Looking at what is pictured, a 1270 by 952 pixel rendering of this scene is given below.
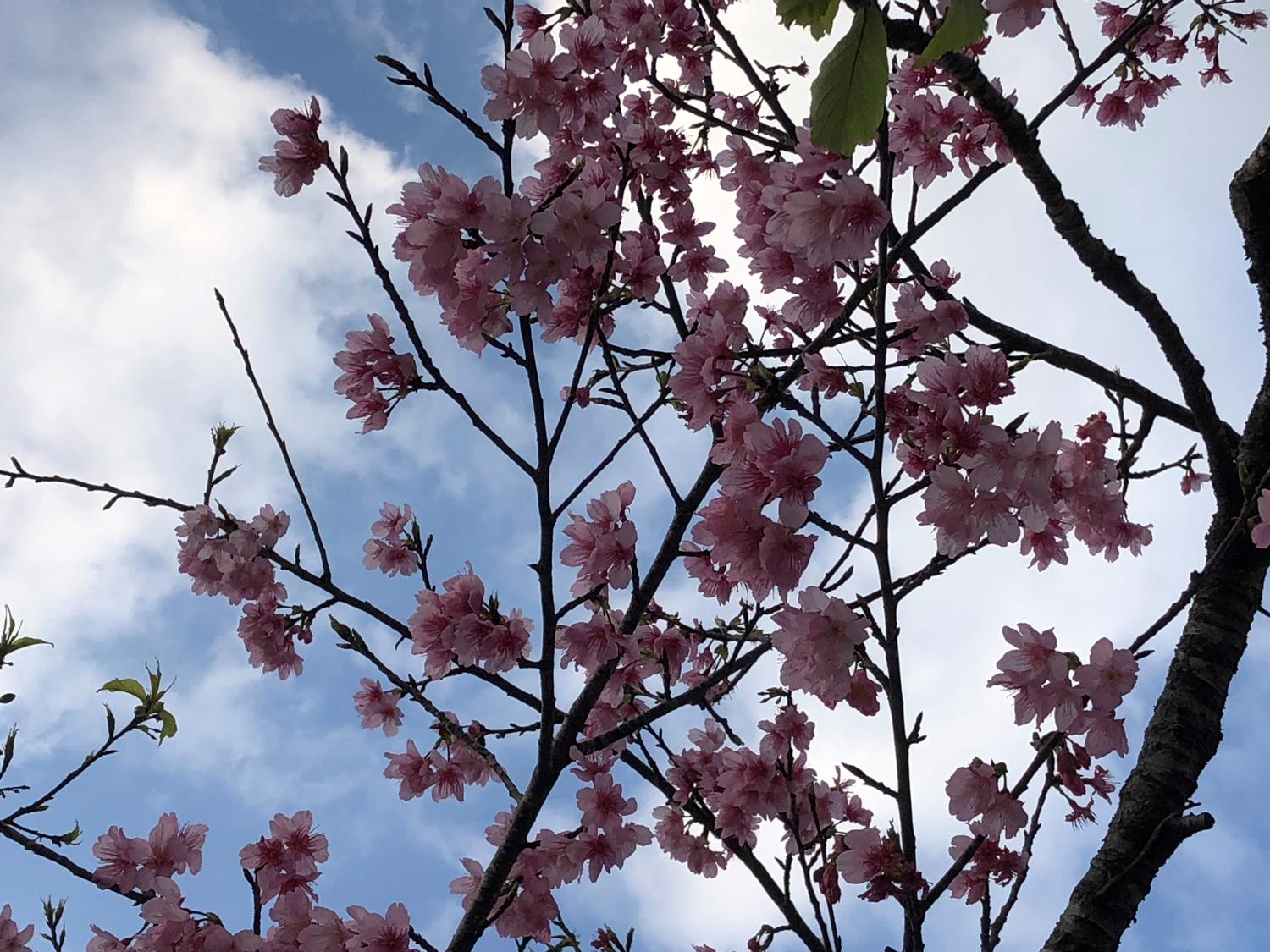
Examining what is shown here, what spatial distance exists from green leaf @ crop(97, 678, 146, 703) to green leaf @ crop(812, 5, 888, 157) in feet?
8.87

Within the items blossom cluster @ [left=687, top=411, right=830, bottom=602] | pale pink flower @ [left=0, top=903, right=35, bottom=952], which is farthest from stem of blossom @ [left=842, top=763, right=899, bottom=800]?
pale pink flower @ [left=0, top=903, right=35, bottom=952]

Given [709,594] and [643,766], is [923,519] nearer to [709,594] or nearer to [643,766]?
[709,594]

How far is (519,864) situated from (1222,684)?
2209 mm

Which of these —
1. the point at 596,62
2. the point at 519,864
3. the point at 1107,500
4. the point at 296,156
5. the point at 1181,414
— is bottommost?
A: the point at 519,864

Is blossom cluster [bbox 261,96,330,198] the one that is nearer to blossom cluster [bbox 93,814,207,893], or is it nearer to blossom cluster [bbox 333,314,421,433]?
blossom cluster [bbox 333,314,421,433]

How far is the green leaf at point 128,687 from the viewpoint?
2.77 m

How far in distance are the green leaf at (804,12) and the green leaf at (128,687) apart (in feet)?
8.95

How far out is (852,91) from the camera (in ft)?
3.06

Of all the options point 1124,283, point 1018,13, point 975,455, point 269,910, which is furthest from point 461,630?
point 1124,283

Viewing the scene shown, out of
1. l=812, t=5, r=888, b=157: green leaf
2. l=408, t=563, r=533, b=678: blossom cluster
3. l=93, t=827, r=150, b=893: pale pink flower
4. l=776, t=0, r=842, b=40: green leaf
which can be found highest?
l=408, t=563, r=533, b=678: blossom cluster

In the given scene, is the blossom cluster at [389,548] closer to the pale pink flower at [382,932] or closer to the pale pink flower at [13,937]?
the pale pink flower at [382,932]

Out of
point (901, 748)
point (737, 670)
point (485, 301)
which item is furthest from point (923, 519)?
point (485, 301)

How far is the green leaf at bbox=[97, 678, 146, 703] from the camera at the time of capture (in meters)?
2.77

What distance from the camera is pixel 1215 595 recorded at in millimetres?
2941
